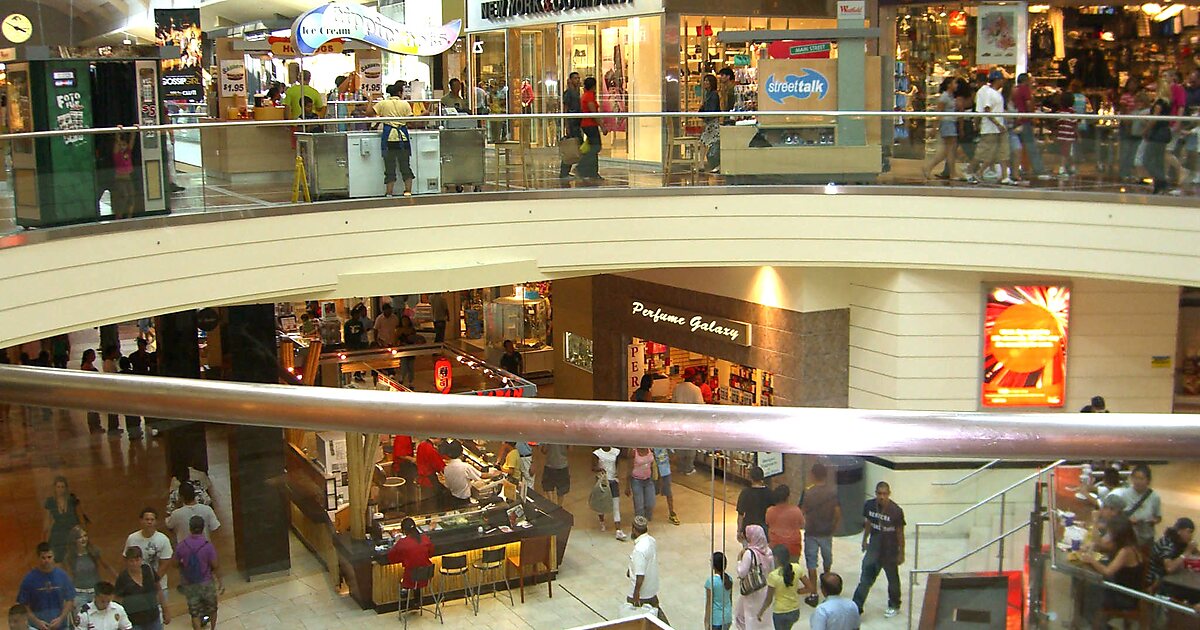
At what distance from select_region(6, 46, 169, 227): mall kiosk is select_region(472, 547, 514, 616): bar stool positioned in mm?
9892

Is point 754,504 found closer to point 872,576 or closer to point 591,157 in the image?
point 872,576

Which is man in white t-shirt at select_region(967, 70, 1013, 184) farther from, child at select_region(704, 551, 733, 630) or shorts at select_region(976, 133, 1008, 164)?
child at select_region(704, 551, 733, 630)

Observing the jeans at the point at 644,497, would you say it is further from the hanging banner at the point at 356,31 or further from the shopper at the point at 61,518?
the hanging banner at the point at 356,31

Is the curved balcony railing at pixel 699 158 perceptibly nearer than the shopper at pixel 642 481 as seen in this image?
No

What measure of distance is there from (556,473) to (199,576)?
0.55 meters

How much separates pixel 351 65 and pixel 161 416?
27516 mm

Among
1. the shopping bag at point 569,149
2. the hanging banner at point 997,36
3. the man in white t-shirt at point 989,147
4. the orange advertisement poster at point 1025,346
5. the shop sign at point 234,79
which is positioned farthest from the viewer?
the hanging banner at point 997,36

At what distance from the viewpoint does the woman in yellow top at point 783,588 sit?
168cm

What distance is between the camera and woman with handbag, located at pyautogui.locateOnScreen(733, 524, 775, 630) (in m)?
1.68

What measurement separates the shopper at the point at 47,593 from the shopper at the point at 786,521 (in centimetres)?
104

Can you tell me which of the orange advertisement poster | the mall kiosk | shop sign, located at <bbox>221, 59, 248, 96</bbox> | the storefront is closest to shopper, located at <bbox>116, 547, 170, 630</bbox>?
the mall kiosk

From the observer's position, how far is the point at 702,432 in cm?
164

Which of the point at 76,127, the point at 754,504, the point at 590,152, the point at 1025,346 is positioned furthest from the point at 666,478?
the point at 1025,346

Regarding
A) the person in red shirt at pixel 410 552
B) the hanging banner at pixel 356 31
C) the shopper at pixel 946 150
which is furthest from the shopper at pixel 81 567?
the hanging banner at pixel 356 31
